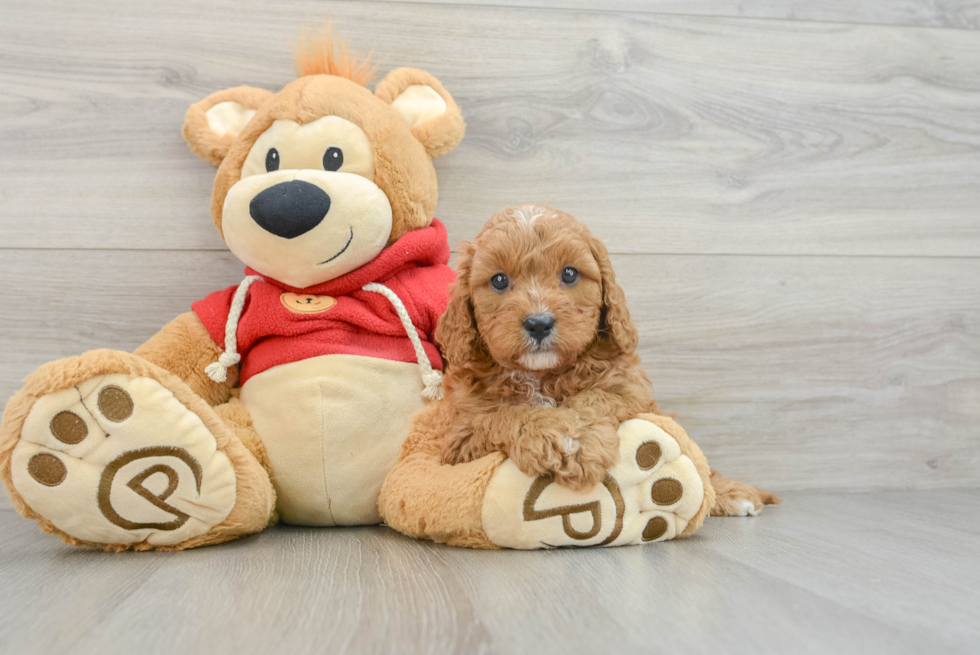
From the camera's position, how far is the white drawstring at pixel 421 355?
1256 mm

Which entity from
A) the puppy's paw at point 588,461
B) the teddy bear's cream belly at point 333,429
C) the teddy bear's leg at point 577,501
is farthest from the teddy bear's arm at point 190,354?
the puppy's paw at point 588,461

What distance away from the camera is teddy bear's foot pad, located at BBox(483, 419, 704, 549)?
1.03 m

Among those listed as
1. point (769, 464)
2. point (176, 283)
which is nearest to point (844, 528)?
point (769, 464)

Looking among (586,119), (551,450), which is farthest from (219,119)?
(551,450)

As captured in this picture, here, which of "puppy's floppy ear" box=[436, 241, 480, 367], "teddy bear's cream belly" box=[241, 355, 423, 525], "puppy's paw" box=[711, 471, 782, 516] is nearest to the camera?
"puppy's floppy ear" box=[436, 241, 480, 367]

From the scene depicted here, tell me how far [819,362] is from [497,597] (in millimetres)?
1141

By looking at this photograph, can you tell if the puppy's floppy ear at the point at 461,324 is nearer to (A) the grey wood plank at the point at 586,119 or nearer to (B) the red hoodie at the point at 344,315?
(B) the red hoodie at the point at 344,315

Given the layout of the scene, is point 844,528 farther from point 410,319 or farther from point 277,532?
point 277,532

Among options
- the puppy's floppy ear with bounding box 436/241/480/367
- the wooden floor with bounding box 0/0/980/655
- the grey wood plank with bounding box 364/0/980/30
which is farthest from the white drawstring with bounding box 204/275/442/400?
the grey wood plank with bounding box 364/0/980/30

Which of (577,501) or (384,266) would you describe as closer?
(577,501)

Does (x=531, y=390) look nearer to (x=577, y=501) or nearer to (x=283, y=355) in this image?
(x=577, y=501)

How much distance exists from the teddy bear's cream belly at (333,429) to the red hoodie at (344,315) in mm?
34

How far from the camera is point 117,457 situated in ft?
3.38

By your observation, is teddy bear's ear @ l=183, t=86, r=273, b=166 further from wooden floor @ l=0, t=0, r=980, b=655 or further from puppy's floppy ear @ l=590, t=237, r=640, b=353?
puppy's floppy ear @ l=590, t=237, r=640, b=353
